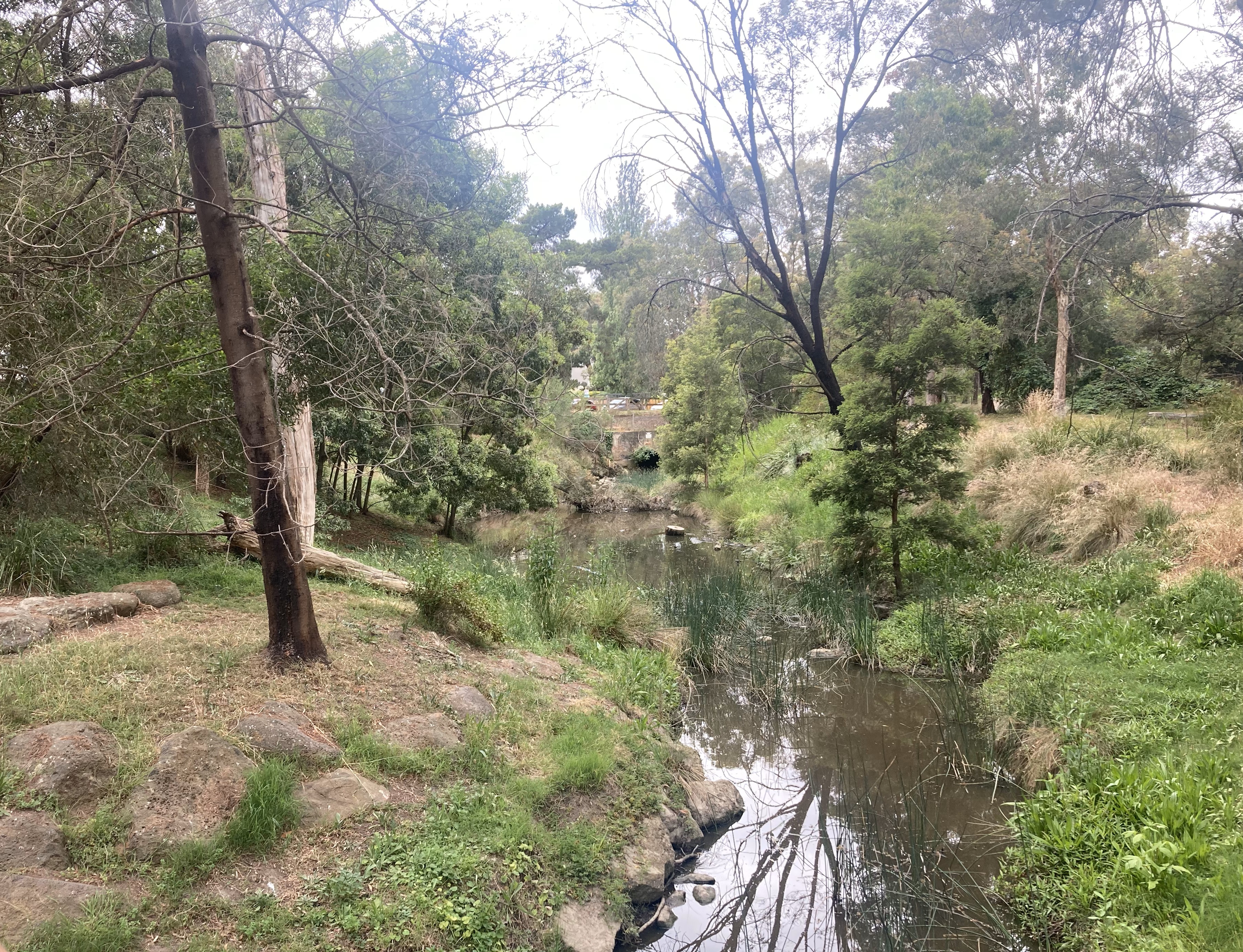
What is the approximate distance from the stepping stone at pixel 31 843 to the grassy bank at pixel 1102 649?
4461 mm

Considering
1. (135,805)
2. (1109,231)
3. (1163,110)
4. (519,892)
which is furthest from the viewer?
(1109,231)

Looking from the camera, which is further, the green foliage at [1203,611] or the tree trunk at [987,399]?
the tree trunk at [987,399]

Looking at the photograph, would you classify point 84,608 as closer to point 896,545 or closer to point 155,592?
point 155,592

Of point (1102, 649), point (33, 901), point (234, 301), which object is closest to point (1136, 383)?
point (1102, 649)

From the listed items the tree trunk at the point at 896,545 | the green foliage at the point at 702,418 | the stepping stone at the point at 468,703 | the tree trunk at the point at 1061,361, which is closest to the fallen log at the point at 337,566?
the stepping stone at the point at 468,703

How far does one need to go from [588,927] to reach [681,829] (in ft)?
3.90

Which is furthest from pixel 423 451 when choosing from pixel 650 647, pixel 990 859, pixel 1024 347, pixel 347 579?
pixel 1024 347

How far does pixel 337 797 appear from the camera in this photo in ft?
12.0

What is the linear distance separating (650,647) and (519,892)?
4021 millimetres

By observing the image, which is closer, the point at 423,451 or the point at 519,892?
the point at 519,892

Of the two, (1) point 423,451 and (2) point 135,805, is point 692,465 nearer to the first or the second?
(1) point 423,451

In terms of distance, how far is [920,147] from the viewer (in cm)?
1027

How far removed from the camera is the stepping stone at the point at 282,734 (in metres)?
3.71

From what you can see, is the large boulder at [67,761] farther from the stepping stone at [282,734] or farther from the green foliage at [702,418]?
the green foliage at [702,418]
